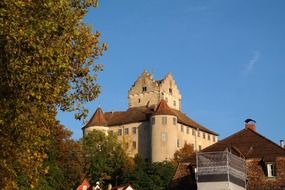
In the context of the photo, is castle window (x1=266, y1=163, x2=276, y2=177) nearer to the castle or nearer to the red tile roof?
the castle

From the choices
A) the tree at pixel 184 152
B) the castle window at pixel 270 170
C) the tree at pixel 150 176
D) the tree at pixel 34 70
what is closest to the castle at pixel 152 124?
the tree at pixel 184 152

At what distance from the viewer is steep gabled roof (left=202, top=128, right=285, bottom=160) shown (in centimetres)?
4197

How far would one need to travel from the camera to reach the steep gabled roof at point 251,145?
138 ft

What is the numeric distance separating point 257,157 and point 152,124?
82.5 meters

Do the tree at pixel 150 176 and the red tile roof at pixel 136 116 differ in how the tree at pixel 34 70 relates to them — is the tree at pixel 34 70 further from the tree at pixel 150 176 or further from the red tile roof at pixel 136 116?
the red tile roof at pixel 136 116

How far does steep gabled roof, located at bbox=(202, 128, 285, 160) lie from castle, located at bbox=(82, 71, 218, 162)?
242ft

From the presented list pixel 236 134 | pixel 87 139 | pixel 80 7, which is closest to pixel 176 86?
pixel 87 139

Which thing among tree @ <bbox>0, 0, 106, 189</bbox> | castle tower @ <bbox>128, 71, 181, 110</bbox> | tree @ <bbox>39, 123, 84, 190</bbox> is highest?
castle tower @ <bbox>128, 71, 181, 110</bbox>

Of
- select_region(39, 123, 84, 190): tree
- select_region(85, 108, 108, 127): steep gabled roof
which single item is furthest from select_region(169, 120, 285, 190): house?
select_region(85, 108, 108, 127): steep gabled roof

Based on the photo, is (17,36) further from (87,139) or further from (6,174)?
(87,139)

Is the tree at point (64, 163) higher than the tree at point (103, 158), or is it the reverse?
the tree at point (103, 158)

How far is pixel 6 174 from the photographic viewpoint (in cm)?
2233

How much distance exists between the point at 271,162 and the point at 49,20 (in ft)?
78.8

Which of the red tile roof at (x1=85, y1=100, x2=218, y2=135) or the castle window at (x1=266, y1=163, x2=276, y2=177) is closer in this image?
the castle window at (x1=266, y1=163, x2=276, y2=177)
